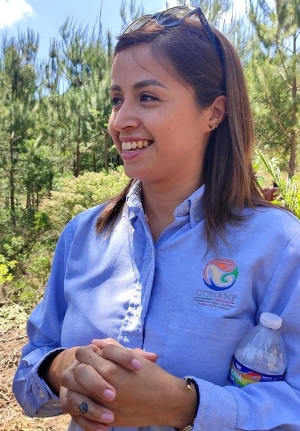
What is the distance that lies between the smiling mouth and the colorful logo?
0.32 metres

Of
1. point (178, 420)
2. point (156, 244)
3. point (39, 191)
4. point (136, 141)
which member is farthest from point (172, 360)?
point (39, 191)

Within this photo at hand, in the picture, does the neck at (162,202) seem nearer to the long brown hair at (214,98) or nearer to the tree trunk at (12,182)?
the long brown hair at (214,98)

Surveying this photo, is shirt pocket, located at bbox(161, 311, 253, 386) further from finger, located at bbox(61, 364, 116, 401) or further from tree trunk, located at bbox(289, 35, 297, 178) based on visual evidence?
tree trunk, located at bbox(289, 35, 297, 178)

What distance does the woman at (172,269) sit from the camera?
0.78 meters

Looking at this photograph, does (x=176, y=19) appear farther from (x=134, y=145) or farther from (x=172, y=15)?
(x=134, y=145)

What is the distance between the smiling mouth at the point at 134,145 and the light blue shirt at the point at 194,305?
171mm

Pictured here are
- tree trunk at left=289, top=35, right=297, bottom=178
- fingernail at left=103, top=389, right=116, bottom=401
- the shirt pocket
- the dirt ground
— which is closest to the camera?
fingernail at left=103, top=389, right=116, bottom=401

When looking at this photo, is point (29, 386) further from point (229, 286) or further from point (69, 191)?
point (69, 191)

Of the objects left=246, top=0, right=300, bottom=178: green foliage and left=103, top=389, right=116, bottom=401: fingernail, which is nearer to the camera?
left=103, top=389, right=116, bottom=401: fingernail

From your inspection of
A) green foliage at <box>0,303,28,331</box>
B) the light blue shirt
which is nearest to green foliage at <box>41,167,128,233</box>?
green foliage at <box>0,303,28,331</box>

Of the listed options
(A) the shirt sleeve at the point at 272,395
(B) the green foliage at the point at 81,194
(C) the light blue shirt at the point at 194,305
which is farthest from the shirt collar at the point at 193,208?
(B) the green foliage at the point at 81,194

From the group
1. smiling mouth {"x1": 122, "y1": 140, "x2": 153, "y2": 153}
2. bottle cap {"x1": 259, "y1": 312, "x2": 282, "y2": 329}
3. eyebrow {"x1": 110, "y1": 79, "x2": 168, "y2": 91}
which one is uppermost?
eyebrow {"x1": 110, "y1": 79, "x2": 168, "y2": 91}

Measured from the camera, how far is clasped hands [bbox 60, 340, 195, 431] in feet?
2.44

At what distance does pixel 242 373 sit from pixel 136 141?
568 mm
